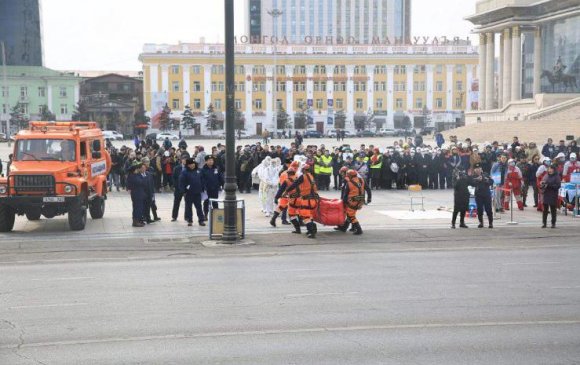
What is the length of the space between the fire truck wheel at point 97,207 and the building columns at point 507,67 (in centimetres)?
6483

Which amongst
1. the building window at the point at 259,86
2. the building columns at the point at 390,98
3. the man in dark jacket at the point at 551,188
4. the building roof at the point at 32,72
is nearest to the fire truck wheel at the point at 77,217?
the man in dark jacket at the point at 551,188

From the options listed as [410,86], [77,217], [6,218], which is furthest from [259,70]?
[6,218]

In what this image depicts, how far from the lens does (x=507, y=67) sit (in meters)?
83.2

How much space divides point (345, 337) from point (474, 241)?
33.1ft

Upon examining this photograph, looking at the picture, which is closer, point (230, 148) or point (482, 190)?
point (230, 148)

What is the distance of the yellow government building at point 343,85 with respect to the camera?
112625mm

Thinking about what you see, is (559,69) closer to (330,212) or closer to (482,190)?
(482,190)

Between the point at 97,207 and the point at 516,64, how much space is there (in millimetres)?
65501

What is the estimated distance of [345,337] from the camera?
9.91 metres

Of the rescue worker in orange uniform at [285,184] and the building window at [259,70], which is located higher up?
the building window at [259,70]

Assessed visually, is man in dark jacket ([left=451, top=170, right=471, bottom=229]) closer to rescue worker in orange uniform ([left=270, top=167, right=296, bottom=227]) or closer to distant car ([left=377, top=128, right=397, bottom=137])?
rescue worker in orange uniform ([left=270, top=167, right=296, bottom=227])

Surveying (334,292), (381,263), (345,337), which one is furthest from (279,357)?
(381,263)

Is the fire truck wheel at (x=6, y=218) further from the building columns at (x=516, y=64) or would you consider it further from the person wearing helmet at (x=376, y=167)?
the building columns at (x=516, y=64)

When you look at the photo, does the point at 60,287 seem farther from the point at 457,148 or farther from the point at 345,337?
the point at 457,148
